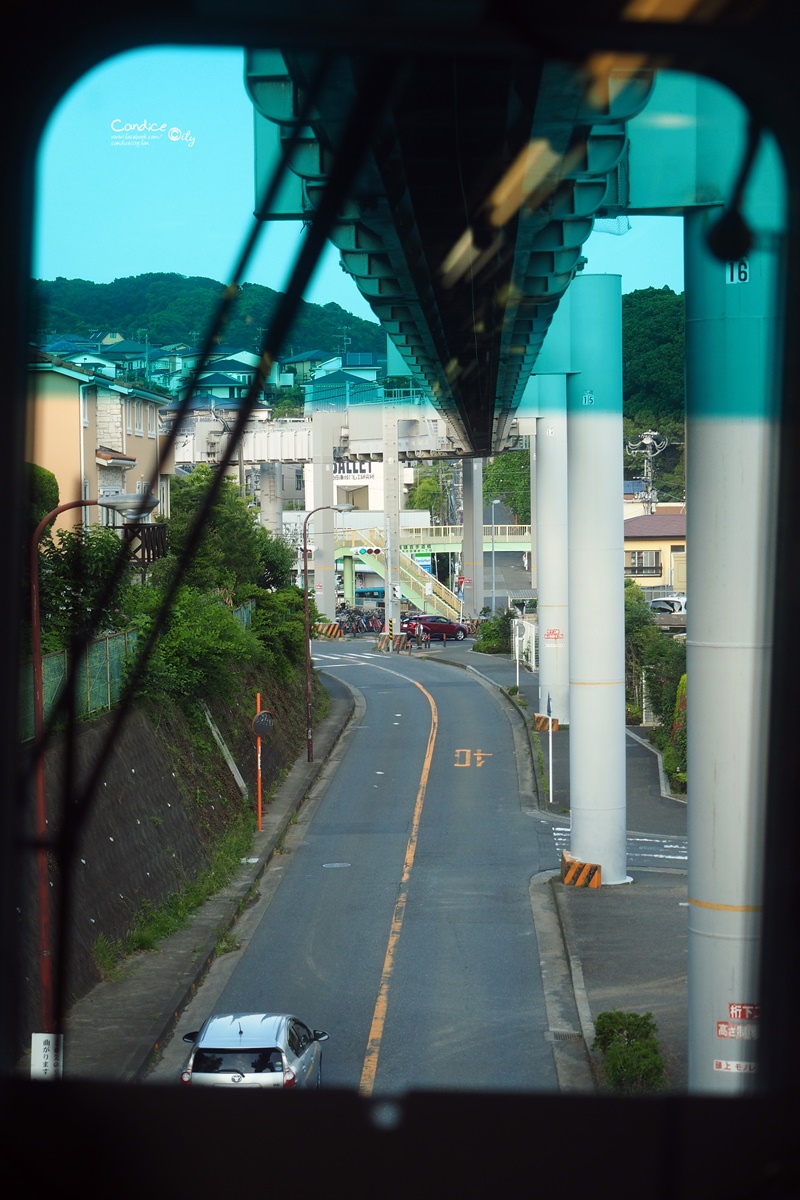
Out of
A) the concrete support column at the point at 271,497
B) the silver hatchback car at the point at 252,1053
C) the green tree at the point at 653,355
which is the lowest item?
the silver hatchback car at the point at 252,1053

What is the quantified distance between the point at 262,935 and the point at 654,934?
460 cm

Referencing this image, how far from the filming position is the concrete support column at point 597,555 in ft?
51.8

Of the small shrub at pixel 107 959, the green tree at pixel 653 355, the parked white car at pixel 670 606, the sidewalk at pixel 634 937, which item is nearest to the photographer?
the sidewalk at pixel 634 937

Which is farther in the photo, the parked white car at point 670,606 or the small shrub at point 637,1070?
the parked white car at point 670,606

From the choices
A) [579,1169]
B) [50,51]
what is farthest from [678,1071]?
[50,51]

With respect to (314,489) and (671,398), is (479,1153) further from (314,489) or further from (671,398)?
(314,489)

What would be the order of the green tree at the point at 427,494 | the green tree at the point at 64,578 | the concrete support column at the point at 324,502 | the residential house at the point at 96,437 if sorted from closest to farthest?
the green tree at the point at 64,578 < the residential house at the point at 96,437 < the concrete support column at the point at 324,502 < the green tree at the point at 427,494

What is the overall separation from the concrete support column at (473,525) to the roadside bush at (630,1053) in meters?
38.6

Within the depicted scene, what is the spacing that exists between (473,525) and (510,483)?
26.9 m

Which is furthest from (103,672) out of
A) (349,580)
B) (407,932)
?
(349,580)

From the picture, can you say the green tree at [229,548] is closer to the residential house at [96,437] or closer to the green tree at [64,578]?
the residential house at [96,437]

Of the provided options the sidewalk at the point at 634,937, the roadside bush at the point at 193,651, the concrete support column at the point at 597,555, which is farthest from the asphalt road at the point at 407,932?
the roadside bush at the point at 193,651

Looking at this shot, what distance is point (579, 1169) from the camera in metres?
2.58

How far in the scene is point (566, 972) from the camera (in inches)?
505
